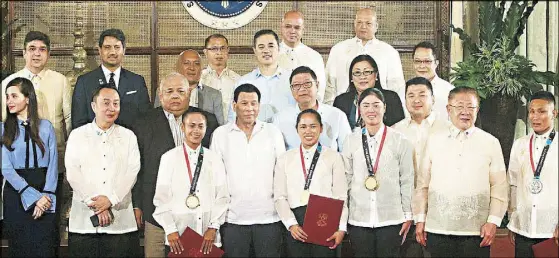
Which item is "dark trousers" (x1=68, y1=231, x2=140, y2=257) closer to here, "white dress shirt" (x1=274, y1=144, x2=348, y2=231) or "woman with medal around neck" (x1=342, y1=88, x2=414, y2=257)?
"white dress shirt" (x1=274, y1=144, x2=348, y2=231)

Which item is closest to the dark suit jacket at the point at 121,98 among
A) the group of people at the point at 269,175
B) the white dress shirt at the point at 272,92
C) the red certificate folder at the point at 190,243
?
the group of people at the point at 269,175

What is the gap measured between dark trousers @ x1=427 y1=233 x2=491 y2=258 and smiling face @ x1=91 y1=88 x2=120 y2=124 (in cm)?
209

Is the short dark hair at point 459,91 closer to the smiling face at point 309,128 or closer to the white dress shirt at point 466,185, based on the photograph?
Answer: the white dress shirt at point 466,185

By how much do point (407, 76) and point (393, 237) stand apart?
6.09 ft

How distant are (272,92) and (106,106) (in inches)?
42.8

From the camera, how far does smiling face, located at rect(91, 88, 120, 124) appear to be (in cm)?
563

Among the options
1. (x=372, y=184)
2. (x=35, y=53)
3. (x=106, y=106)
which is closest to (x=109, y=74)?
(x=106, y=106)

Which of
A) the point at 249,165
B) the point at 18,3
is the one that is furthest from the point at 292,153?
the point at 18,3

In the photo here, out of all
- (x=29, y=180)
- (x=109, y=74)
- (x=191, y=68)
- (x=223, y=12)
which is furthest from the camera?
(x=223, y=12)

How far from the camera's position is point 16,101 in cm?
577

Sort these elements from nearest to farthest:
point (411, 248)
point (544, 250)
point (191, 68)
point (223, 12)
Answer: point (544, 250) < point (411, 248) < point (191, 68) < point (223, 12)

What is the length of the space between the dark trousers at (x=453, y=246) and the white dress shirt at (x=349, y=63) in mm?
1157

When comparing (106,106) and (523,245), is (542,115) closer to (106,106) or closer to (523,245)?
(523,245)

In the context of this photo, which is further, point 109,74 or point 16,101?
point 109,74
